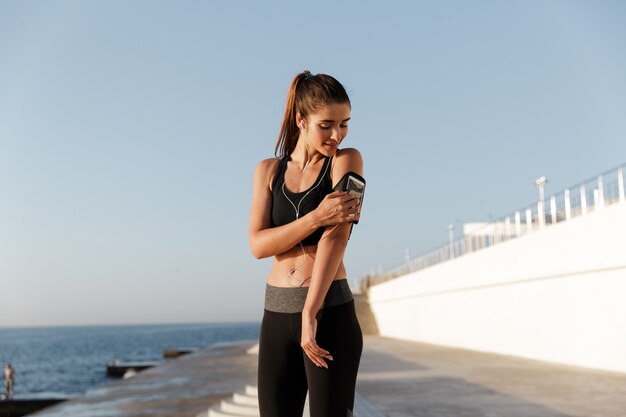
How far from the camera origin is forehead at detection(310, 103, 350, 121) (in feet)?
7.77

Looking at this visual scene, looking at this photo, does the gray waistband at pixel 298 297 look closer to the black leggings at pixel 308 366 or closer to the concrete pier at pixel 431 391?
the black leggings at pixel 308 366

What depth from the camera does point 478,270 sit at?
23375 millimetres

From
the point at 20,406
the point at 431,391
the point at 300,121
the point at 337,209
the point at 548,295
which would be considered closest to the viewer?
the point at 337,209

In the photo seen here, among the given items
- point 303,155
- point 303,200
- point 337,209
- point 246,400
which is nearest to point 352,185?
point 337,209

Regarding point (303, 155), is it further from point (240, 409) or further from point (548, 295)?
point (548, 295)

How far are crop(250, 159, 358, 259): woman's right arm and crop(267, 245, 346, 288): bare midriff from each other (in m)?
0.04

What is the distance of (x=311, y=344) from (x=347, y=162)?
635mm

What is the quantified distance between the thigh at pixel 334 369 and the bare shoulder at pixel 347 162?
477 millimetres

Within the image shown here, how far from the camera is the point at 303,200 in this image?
2.44 meters

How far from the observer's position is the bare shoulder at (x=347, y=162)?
7.80 ft

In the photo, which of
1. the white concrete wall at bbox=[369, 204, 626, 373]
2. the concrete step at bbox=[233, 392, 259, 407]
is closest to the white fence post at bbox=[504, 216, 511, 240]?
the white concrete wall at bbox=[369, 204, 626, 373]

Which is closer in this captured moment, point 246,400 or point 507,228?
point 246,400

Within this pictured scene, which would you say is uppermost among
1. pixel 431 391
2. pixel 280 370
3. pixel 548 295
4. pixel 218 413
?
pixel 548 295

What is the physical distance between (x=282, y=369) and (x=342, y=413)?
26cm
